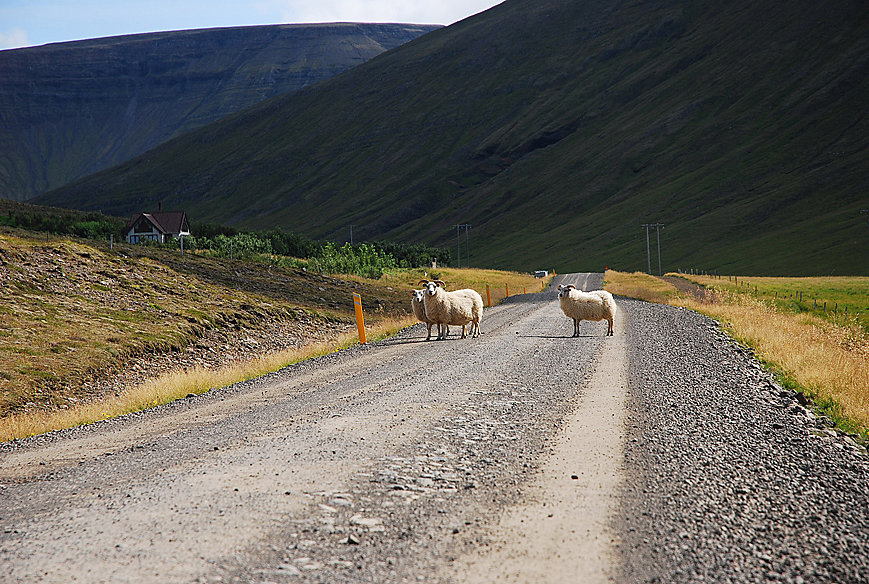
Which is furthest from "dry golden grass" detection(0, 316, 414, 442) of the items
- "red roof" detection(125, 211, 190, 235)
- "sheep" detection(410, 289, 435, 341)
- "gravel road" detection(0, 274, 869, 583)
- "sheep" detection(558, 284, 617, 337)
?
"red roof" detection(125, 211, 190, 235)

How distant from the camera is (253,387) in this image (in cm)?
1470

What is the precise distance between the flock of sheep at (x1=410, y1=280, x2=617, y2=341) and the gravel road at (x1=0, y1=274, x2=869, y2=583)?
10.9 meters

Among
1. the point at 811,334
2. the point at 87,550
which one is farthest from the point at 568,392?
the point at 811,334

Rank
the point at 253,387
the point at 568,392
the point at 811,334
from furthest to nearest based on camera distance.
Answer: the point at 811,334, the point at 253,387, the point at 568,392

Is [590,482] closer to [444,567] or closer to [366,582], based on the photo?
[444,567]

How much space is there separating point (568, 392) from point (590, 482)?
5225 millimetres

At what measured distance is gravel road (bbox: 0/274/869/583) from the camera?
5.17m

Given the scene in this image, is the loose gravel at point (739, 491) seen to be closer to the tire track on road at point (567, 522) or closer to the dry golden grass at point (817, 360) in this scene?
the tire track on road at point (567, 522)

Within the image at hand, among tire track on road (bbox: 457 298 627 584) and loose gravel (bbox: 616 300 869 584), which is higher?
tire track on road (bbox: 457 298 627 584)

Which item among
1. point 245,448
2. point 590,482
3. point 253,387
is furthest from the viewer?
point 253,387

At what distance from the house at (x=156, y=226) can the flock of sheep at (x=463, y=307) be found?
240 ft

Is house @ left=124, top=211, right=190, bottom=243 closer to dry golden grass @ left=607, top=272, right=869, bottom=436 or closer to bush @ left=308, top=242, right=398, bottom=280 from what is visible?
bush @ left=308, top=242, right=398, bottom=280

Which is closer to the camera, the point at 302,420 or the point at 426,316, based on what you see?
the point at 302,420

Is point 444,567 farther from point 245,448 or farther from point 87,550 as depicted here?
point 245,448
